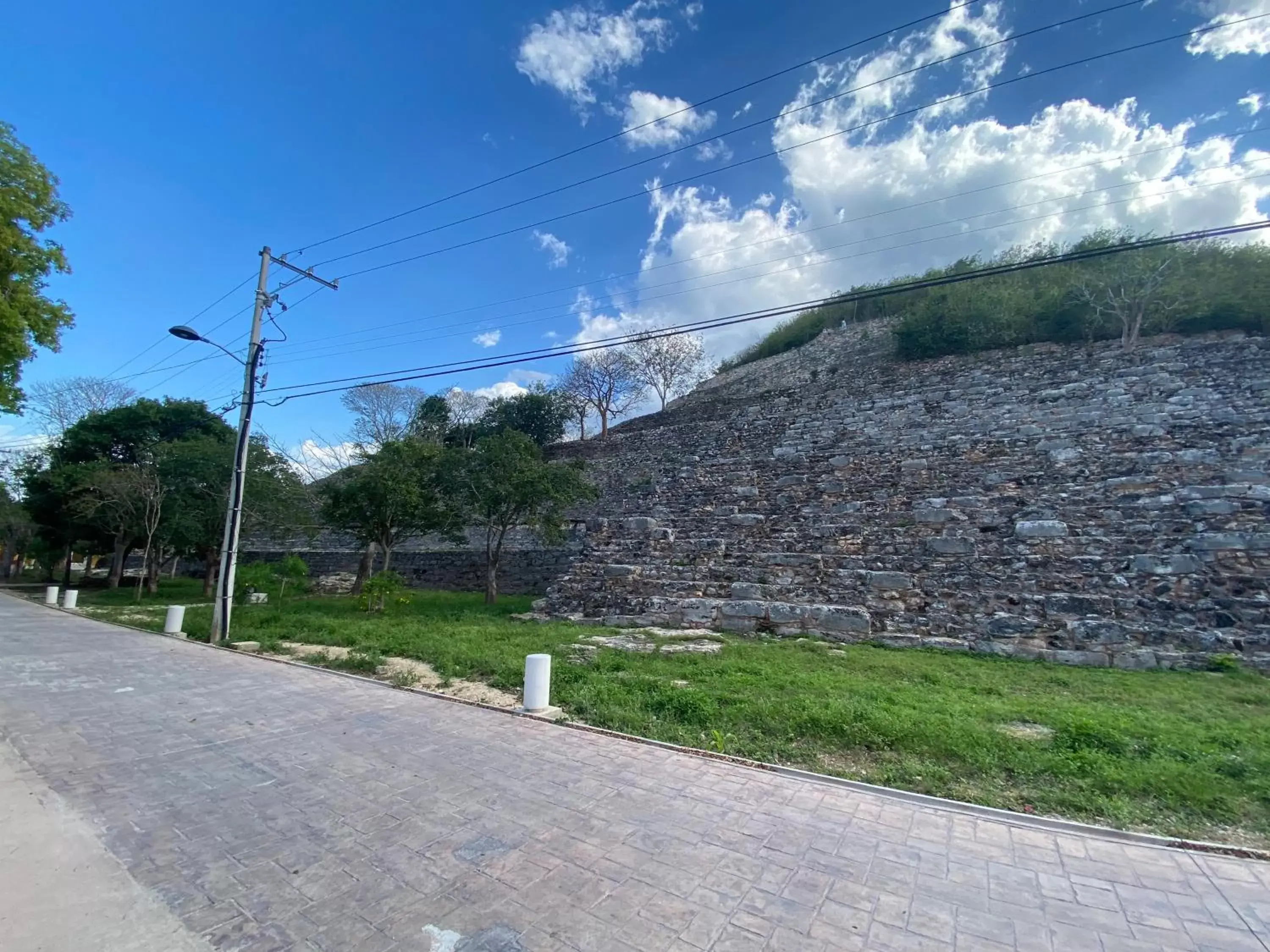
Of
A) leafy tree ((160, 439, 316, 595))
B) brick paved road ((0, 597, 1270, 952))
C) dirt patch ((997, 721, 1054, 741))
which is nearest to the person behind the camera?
brick paved road ((0, 597, 1270, 952))

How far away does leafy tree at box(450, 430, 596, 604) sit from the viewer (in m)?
17.2

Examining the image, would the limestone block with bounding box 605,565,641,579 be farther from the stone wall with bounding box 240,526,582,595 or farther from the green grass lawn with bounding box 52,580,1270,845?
the stone wall with bounding box 240,526,582,595

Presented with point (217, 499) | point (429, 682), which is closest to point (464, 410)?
point (217, 499)

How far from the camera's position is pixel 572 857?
3.46 meters

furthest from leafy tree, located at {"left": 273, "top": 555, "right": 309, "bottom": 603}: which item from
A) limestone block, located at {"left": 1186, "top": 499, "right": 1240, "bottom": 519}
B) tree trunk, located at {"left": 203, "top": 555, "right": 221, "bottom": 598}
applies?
limestone block, located at {"left": 1186, "top": 499, "right": 1240, "bottom": 519}

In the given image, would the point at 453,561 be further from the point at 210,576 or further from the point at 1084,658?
the point at 1084,658

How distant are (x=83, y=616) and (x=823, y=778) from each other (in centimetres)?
2252

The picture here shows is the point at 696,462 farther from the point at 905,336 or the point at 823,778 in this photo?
the point at 823,778

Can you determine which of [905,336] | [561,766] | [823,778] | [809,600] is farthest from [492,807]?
[905,336]

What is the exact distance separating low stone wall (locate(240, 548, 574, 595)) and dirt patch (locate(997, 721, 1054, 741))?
1341 centimetres

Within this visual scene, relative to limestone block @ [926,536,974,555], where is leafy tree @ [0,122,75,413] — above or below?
above

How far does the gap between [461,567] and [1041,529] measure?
1985cm

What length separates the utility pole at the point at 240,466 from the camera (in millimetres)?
12414

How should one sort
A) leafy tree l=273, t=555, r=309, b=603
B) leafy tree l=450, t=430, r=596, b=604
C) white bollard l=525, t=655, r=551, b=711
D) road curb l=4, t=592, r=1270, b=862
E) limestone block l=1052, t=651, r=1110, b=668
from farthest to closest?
1. leafy tree l=273, t=555, r=309, b=603
2. leafy tree l=450, t=430, r=596, b=604
3. limestone block l=1052, t=651, r=1110, b=668
4. white bollard l=525, t=655, r=551, b=711
5. road curb l=4, t=592, r=1270, b=862
